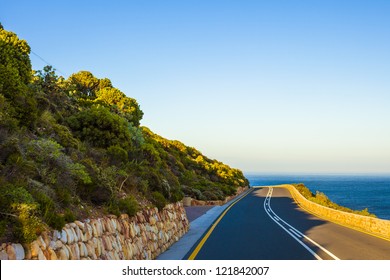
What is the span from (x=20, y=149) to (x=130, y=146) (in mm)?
10623

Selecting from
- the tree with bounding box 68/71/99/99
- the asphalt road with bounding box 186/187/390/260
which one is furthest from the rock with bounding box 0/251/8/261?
the tree with bounding box 68/71/99/99

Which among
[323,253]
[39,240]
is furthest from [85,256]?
[323,253]

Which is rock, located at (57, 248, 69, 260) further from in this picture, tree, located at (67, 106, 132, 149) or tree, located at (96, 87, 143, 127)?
tree, located at (96, 87, 143, 127)

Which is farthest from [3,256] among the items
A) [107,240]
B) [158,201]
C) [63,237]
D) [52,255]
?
[158,201]

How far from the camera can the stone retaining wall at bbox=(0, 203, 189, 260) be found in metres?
6.54

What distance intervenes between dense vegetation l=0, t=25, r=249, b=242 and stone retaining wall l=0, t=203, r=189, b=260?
24 cm

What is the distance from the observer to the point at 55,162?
10.1 meters

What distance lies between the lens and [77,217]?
869 centimetres

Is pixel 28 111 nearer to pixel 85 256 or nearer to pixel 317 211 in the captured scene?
pixel 85 256

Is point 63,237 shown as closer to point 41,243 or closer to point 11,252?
point 41,243

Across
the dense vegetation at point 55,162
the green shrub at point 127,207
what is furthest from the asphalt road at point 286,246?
the dense vegetation at point 55,162

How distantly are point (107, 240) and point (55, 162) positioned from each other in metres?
2.38

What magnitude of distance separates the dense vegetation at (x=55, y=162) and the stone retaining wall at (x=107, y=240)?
24cm

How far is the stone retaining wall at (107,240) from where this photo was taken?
257 inches
